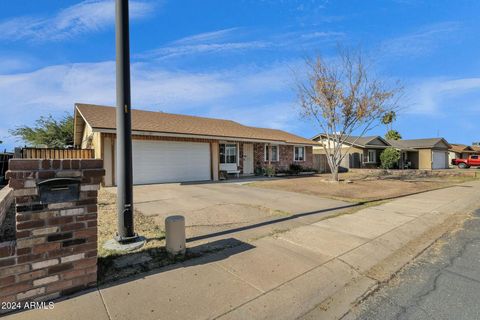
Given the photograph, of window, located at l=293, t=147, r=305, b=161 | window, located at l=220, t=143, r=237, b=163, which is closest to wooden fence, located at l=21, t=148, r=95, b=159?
window, located at l=220, t=143, r=237, b=163

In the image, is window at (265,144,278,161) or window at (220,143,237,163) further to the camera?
window at (265,144,278,161)

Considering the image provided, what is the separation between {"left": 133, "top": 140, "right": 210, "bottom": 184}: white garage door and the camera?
46.8ft

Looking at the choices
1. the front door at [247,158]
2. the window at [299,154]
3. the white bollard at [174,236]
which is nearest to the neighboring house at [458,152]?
the window at [299,154]

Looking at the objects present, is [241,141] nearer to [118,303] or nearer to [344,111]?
[344,111]

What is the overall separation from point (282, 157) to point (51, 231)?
21320 millimetres

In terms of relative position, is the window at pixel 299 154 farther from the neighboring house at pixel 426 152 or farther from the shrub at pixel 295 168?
the neighboring house at pixel 426 152

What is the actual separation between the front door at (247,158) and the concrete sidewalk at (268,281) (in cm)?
1459

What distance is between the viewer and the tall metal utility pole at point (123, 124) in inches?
178

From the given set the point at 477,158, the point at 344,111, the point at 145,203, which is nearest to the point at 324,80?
the point at 344,111

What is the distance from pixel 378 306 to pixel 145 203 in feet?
23.6

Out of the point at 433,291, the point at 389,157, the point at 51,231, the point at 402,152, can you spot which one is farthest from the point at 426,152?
the point at 51,231

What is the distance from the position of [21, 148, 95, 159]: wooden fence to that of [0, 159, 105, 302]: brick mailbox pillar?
6.4 inches

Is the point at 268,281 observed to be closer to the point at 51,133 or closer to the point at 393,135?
the point at 51,133

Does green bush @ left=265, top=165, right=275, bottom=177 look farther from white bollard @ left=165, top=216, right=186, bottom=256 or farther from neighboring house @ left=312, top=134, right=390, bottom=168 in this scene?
white bollard @ left=165, top=216, right=186, bottom=256
